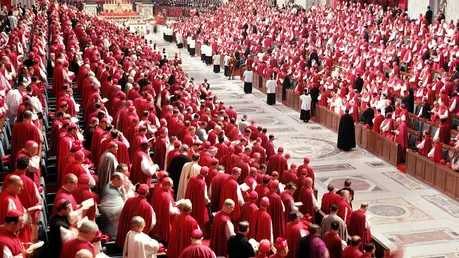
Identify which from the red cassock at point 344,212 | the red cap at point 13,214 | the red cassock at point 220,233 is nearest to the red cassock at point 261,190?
the red cassock at point 344,212

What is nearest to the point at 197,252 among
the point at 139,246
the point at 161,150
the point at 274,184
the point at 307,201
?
the point at 139,246

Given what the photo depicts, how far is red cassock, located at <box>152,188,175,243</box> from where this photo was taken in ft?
31.0

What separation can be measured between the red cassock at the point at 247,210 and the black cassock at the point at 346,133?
953 centimetres

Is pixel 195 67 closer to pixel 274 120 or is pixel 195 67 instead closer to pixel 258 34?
pixel 258 34

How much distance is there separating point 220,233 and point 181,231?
2.50 ft

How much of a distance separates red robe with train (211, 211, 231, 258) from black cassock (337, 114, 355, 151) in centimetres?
1052

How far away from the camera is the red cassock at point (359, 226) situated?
35.0 ft

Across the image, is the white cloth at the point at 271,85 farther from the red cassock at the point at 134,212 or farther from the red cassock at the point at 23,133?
the red cassock at the point at 134,212

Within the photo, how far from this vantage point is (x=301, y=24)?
3409 centimetres

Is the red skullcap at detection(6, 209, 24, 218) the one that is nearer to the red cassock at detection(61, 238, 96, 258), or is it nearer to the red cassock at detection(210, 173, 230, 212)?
the red cassock at detection(61, 238, 96, 258)

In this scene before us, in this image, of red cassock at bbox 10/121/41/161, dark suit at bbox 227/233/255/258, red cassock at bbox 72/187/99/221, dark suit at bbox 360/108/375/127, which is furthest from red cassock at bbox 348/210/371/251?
dark suit at bbox 360/108/375/127

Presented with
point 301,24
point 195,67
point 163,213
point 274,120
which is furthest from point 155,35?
point 163,213

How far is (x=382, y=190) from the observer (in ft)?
51.7

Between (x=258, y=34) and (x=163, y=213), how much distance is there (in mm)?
26565
